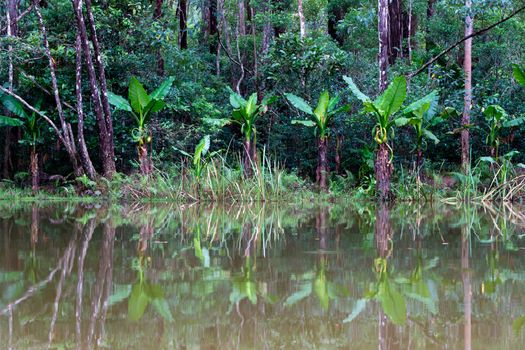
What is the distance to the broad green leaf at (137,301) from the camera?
314 cm

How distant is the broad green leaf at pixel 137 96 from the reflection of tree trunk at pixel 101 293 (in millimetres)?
8267

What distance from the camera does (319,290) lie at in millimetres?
3799

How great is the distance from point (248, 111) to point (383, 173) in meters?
3.55

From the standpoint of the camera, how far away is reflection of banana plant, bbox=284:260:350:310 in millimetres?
3547

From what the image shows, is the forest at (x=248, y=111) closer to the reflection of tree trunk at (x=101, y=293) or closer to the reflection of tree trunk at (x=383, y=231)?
the reflection of tree trunk at (x=383, y=231)

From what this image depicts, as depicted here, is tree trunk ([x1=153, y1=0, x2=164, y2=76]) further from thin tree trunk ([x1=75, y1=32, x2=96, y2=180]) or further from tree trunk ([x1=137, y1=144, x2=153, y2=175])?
tree trunk ([x1=137, y1=144, x2=153, y2=175])

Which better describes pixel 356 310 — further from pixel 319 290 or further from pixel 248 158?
pixel 248 158

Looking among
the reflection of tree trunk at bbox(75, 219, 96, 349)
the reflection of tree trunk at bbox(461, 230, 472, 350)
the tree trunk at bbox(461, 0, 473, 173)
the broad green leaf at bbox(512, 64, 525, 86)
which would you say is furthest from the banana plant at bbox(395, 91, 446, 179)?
the reflection of tree trunk at bbox(75, 219, 96, 349)

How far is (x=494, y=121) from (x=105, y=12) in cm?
980

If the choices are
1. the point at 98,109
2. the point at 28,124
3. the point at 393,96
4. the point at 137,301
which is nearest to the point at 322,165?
the point at 393,96

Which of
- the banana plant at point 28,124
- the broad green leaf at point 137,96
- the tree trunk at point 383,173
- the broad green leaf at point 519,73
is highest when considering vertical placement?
the broad green leaf at point 519,73

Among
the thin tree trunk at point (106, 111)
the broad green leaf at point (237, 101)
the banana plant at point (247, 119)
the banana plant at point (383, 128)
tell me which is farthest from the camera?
the broad green leaf at point (237, 101)

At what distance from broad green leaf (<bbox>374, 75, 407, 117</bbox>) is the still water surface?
5324mm

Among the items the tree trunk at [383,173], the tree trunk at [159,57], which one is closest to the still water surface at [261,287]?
the tree trunk at [383,173]
